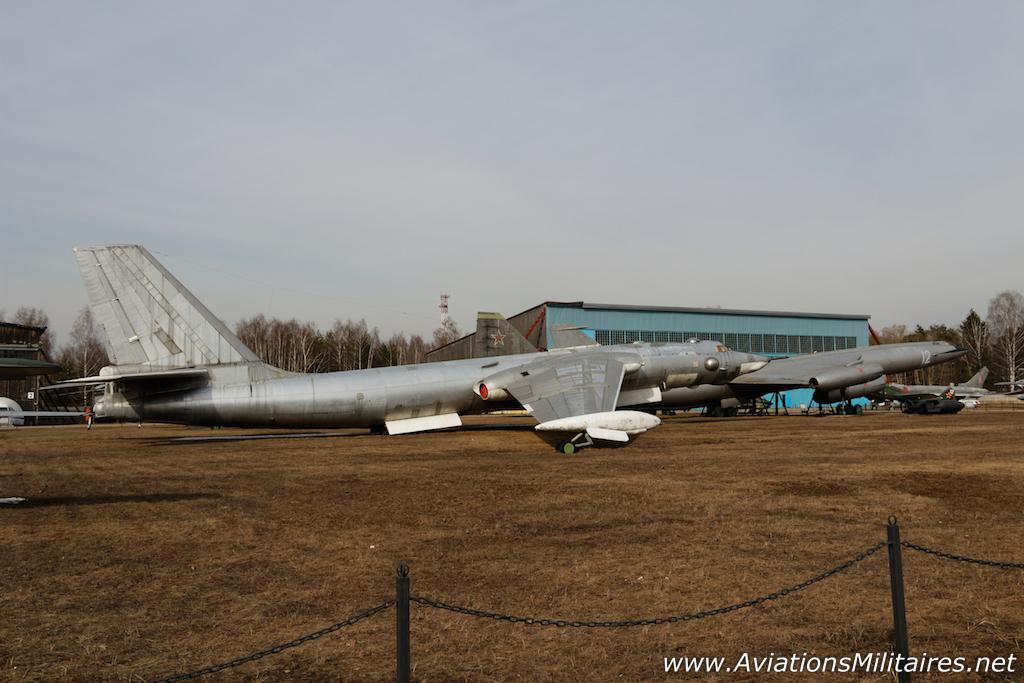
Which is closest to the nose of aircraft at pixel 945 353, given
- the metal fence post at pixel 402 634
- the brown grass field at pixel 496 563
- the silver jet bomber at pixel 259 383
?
the silver jet bomber at pixel 259 383

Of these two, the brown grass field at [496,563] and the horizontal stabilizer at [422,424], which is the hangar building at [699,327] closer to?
the horizontal stabilizer at [422,424]

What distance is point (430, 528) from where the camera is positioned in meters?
10.8

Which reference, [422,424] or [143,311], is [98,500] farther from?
[422,424]

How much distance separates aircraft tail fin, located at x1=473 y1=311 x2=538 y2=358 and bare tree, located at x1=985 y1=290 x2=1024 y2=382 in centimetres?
6697

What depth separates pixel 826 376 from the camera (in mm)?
43469

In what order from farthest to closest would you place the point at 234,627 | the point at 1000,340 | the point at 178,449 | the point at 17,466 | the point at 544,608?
the point at 1000,340 → the point at 178,449 → the point at 17,466 → the point at 544,608 → the point at 234,627

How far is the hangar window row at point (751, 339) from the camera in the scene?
65812 mm

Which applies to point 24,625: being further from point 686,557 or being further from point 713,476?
point 713,476

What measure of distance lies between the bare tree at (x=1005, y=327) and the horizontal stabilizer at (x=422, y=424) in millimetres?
90584

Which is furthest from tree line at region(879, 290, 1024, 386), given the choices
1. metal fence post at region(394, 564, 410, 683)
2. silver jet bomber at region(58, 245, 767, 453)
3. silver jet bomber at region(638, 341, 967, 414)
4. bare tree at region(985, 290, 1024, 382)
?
metal fence post at region(394, 564, 410, 683)

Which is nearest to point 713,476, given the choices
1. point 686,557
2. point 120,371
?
point 686,557

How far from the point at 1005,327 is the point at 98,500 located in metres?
117

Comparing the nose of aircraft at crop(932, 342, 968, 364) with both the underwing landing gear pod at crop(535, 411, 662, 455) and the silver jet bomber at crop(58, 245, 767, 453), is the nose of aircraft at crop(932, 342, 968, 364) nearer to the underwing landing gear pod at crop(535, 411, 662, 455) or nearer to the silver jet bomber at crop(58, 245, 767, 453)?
the silver jet bomber at crop(58, 245, 767, 453)

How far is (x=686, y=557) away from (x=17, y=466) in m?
20.0
